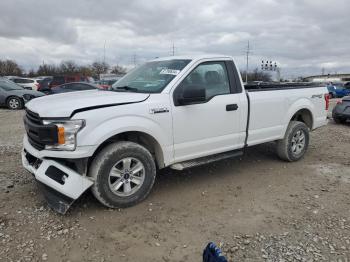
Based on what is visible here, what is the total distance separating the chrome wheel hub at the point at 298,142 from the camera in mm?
6258

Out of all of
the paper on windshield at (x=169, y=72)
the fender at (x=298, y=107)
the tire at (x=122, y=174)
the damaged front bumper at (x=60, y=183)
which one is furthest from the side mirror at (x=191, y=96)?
the fender at (x=298, y=107)

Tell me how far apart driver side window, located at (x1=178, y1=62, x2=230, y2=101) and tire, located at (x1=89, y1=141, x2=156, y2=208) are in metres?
1.15

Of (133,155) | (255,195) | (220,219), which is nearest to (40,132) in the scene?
(133,155)

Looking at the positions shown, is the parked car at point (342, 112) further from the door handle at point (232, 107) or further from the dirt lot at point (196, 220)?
the door handle at point (232, 107)

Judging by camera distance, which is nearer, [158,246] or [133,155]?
[158,246]

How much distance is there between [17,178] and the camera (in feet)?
16.8

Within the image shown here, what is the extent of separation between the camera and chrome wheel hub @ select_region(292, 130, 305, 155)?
626 cm

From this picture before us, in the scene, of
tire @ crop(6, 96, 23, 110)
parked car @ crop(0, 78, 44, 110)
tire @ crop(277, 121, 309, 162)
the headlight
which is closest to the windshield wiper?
the headlight

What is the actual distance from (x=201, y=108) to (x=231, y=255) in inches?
79.5

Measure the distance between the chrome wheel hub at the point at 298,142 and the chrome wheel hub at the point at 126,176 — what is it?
10.8 feet

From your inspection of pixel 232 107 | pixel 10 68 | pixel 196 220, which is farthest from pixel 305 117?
pixel 10 68

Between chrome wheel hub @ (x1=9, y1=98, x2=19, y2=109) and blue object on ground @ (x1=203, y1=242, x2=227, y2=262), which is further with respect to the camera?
chrome wheel hub @ (x1=9, y1=98, x2=19, y2=109)

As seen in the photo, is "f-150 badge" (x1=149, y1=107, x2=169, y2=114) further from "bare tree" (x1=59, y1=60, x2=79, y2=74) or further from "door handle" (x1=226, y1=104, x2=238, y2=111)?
"bare tree" (x1=59, y1=60, x2=79, y2=74)

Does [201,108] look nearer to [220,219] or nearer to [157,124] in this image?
[157,124]
